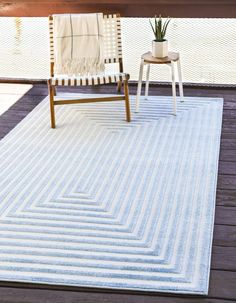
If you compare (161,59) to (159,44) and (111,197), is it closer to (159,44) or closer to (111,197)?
(159,44)

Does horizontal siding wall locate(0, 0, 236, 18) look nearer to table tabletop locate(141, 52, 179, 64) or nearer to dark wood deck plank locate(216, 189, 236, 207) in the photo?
table tabletop locate(141, 52, 179, 64)

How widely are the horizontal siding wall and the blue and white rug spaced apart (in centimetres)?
74

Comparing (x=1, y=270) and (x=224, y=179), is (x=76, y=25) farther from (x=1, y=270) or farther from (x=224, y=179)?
(x=1, y=270)

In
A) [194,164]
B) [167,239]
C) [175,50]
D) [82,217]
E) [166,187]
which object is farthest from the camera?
[175,50]

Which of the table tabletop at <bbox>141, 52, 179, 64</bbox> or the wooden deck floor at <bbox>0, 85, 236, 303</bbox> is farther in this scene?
the table tabletop at <bbox>141, 52, 179, 64</bbox>

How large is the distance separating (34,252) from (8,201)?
0.51m

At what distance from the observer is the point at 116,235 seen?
250cm

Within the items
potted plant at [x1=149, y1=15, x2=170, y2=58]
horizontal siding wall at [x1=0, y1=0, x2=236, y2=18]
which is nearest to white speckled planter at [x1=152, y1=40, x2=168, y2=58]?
potted plant at [x1=149, y1=15, x2=170, y2=58]

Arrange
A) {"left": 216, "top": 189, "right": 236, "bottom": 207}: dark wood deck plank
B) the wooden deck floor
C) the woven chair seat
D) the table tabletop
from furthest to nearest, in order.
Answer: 1. the table tabletop
2. the woven chair seat
3. {"left": 216, "top": 189, "right": 236, "bottom": 207}: dark wood deck plank
4. the wooden deck floor

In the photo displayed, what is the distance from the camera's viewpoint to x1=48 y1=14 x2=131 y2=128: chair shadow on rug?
12.4 feet

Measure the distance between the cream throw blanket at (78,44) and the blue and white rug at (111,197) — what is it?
313mm

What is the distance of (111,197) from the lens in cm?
284

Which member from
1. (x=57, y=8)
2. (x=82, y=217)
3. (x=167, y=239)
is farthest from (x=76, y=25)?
(x=167, y=239)

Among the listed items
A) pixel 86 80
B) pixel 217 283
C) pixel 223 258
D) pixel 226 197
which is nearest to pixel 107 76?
pixel 86 80
